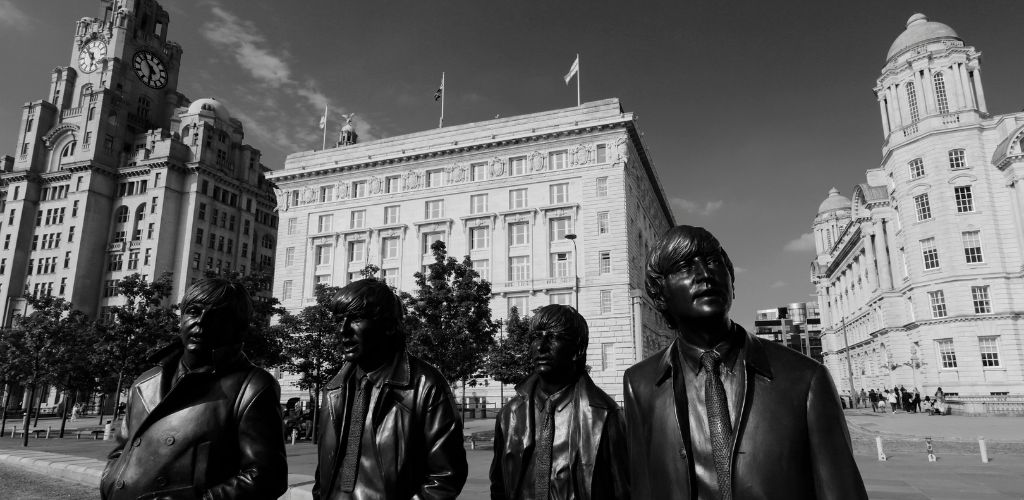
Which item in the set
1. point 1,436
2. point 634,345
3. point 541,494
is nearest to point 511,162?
point 634,345

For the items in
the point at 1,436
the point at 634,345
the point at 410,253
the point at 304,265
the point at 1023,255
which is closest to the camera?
the point at 1,436

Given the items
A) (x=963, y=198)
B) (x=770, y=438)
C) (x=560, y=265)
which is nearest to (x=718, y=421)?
(x=770, y=438)

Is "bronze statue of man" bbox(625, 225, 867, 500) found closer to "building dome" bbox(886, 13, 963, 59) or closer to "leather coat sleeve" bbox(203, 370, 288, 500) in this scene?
"leather coat sleeve" bbox(203, 370, 288, 500)

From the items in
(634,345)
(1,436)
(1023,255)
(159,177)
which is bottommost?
(1,436)

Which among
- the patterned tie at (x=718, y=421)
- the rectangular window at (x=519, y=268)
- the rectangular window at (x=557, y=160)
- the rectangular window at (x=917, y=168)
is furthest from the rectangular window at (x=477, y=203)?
the patterned tie at (x=718, y=421)

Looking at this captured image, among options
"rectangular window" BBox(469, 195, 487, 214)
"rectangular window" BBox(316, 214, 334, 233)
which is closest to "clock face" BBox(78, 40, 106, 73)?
"rectangular window" BBox(316, 214, 334, 233)

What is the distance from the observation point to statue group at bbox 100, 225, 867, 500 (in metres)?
1.92

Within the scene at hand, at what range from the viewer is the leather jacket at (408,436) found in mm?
3285

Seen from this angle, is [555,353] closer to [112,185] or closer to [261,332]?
[261,332]

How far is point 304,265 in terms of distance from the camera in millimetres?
55250

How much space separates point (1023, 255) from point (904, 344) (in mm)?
10942

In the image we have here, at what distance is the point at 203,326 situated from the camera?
119 inches

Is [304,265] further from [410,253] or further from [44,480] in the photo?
[44,480]

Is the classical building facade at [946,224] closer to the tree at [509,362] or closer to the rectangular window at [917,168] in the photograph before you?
the rectangular window at [917,168]
